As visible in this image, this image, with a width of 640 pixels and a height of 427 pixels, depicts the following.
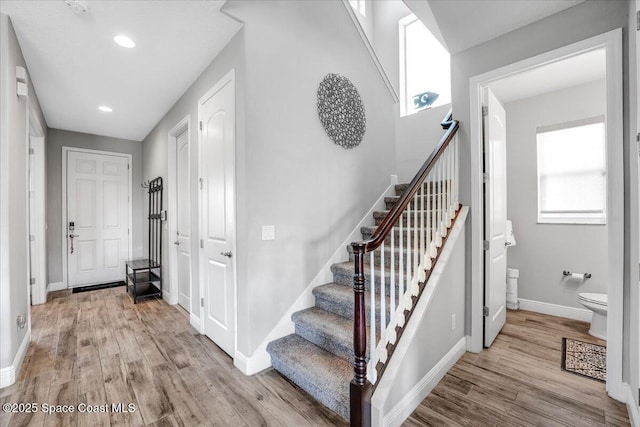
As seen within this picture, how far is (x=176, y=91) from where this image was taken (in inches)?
134

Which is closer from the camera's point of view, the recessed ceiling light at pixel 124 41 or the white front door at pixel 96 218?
the recessed ceiling light at pixel 124 41

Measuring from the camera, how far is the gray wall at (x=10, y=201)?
2.04m

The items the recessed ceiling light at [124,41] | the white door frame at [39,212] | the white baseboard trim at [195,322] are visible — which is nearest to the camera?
the recessed ceiling light at [124,41]

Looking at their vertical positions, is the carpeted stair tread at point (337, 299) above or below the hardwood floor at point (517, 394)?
above

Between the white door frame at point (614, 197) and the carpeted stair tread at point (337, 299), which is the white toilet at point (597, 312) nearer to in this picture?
the white door frame at point (614, 197)

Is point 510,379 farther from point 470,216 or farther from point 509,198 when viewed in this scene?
point 509,198

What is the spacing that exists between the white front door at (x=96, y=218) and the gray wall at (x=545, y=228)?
21.2 ft

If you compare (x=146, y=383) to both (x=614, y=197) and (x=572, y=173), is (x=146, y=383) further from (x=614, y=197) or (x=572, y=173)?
(x=572, y=173)

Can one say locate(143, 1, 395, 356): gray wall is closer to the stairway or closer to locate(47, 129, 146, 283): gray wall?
the stairway

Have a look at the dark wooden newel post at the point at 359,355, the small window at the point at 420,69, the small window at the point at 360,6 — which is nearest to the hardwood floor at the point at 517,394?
the dark wooden newel post at the point at 359,355

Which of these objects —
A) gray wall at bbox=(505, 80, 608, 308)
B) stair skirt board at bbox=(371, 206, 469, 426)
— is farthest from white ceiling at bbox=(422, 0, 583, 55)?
gray wall at bbox=(505, 80, 608, 308)

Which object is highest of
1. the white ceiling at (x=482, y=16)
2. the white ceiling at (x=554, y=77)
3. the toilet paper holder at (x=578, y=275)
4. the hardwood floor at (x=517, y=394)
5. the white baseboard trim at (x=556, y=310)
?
the white ceiling at (x=482, y=16)

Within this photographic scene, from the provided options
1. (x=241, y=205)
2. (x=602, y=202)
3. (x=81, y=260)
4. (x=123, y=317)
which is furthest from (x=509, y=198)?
(x=81, y=260)

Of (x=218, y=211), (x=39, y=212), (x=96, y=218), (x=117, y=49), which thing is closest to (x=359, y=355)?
(x=218, y=211)
